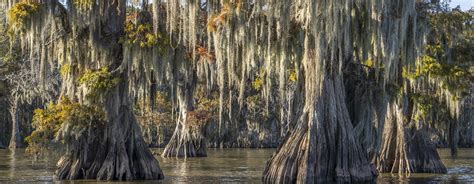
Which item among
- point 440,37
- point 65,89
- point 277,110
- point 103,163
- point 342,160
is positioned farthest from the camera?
point 277,110

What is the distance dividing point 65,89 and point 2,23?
16060 millimetres

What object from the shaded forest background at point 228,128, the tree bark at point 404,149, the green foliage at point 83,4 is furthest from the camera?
the shaded forest background at point 228,128

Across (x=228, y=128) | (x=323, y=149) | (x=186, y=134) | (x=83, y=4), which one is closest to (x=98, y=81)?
(x=83, y=4)

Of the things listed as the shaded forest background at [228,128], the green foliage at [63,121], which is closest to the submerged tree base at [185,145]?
the shaded forest background at [228,128]

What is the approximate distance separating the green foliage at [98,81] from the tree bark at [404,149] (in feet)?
31.7

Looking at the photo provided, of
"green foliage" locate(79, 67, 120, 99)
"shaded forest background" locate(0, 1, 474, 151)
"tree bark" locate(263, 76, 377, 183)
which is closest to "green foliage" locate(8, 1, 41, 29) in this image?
"green foliage" locate(79, 67, 120, 99)

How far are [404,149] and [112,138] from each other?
32.8 feet

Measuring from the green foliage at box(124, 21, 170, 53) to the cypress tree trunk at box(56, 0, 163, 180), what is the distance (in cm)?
60

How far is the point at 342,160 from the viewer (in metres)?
19.4

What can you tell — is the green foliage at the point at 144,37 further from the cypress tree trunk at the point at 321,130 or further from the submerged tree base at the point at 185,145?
the submerged tree base at the point at 185,145

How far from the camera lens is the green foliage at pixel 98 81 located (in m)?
20.6

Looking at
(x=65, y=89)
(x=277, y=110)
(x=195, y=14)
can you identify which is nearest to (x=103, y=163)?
(x=65, y=89)

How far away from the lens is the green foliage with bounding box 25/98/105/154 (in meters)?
20.6

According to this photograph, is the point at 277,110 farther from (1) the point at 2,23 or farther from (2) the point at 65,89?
(2) the point at 65,89
